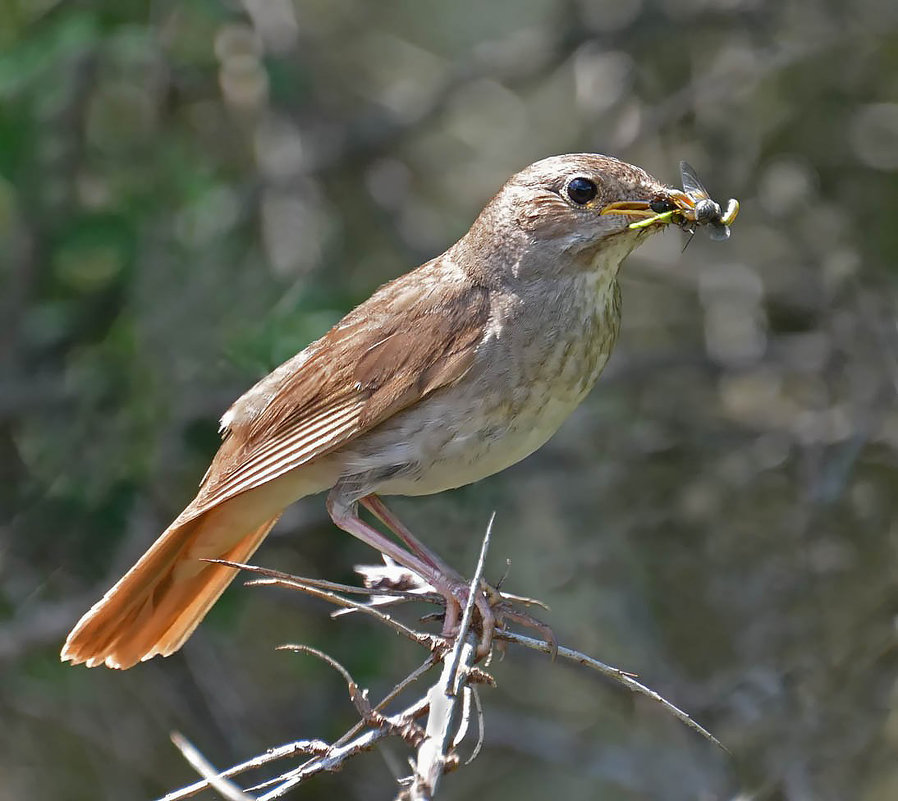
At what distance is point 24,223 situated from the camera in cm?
530

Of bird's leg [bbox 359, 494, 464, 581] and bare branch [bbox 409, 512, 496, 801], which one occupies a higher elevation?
bare branch [bbox 409, 512, 496, 801]

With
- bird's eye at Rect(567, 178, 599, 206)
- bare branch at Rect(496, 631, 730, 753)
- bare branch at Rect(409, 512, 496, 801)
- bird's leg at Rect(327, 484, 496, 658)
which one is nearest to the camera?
bare branch at Rect(409, 512, 496, 801)

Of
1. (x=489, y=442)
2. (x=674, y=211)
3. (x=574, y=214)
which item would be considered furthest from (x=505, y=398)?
(x=674, y=211)

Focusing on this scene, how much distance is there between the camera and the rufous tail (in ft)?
13.3

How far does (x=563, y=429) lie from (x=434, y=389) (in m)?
2.12

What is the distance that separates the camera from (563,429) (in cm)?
609

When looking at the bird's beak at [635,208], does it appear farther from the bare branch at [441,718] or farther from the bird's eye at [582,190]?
the bare branch at [441,718]

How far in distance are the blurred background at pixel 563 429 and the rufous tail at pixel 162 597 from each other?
770 millimetres

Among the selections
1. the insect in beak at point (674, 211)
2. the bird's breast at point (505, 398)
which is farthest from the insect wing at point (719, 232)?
the bird's breast at point (505, 398)

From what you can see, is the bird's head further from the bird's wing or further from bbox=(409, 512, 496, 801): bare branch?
bbox=(409, 512, 496, 801): bare branch

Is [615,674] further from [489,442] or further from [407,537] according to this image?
[407,537]

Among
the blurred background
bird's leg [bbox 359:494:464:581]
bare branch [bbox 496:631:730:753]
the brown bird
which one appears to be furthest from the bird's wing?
bare branch [bbox 496:631:730:753]

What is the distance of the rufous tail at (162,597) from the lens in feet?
13.3

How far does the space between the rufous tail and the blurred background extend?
770mm
